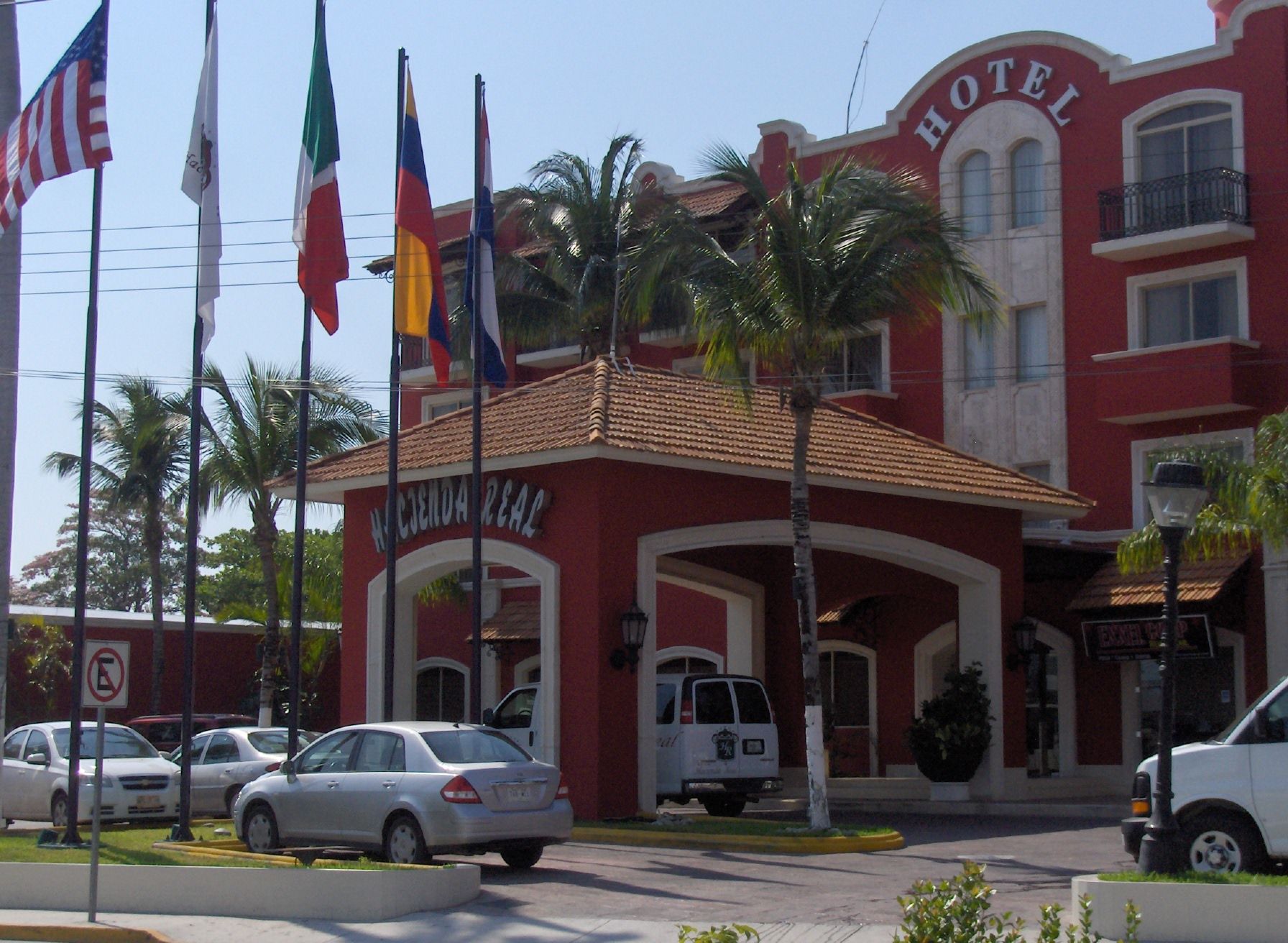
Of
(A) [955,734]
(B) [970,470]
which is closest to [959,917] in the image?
(A) [955,734]

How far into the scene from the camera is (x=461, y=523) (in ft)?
74.5

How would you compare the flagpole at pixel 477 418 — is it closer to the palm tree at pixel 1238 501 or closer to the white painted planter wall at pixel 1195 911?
the palm tree at pixel 1238 501

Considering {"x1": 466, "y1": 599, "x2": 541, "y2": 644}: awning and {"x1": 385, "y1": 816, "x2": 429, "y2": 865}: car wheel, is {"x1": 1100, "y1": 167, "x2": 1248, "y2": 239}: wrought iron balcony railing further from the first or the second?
{"x1": 385, "y1": 816, "x2": 429, "y2": 865}: car wheel

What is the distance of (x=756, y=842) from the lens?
18.4 m

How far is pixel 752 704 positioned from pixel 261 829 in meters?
8.38

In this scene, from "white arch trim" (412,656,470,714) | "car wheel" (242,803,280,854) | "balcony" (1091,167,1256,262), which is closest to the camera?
"car wheel" (242,803,280,854)

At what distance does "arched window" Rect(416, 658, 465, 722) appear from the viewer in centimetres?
3678

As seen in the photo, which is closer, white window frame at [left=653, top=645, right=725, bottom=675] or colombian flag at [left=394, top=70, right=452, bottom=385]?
colombian flag at [left=394, top=70, right=452, bottom=385]

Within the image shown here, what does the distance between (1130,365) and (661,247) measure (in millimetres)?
11120

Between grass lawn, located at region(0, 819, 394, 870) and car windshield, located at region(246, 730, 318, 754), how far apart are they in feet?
11.4

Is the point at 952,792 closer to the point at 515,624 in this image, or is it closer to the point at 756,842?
the point at 756,842

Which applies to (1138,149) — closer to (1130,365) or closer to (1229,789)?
(1130,365)

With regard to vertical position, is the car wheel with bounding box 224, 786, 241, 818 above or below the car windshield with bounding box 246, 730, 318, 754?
below

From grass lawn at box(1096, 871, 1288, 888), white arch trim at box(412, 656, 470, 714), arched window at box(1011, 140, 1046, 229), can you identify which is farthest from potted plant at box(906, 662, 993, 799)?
white arch trim at box(412, 656, 470, 714)
